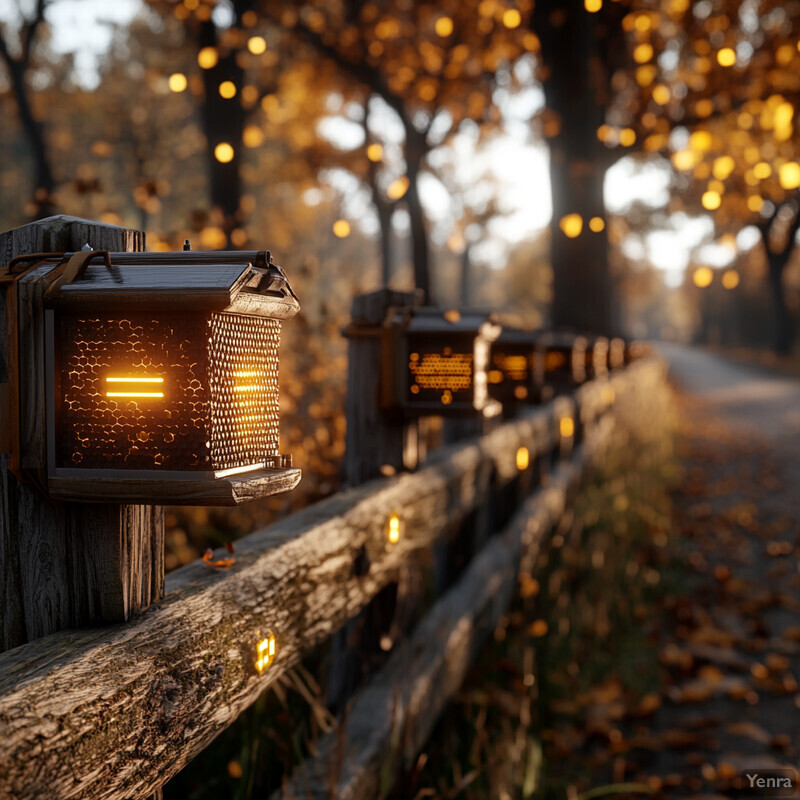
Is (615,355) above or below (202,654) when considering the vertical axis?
above

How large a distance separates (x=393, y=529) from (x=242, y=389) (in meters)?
1.49

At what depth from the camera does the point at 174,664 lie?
5.36ft

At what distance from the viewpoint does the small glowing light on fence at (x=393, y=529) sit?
118 inches

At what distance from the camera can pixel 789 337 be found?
129ft

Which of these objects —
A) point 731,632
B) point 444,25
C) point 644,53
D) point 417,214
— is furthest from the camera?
point 417,214

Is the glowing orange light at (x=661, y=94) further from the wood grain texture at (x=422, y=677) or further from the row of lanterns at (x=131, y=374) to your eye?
the row of lanterns at (x=131, y=374)

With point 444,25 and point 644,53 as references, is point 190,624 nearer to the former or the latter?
point 444,25

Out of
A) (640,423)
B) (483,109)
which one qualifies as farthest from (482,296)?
(640,423)

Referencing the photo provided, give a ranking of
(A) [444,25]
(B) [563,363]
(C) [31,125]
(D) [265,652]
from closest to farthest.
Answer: (D) [265,652]
(B) [563,363]
(A) [444,25]
(C) [31,125]

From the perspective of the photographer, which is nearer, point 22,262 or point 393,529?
point 22,262

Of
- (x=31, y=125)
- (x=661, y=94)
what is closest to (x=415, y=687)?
(x=661, y=94)

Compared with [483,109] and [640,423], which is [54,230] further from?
[483,109]

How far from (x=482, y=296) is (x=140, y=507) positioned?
90.0m

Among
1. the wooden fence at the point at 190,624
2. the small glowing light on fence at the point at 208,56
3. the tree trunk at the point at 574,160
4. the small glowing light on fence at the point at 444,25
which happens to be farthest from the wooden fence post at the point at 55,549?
the small glowing light on fence at the point at 444,25
